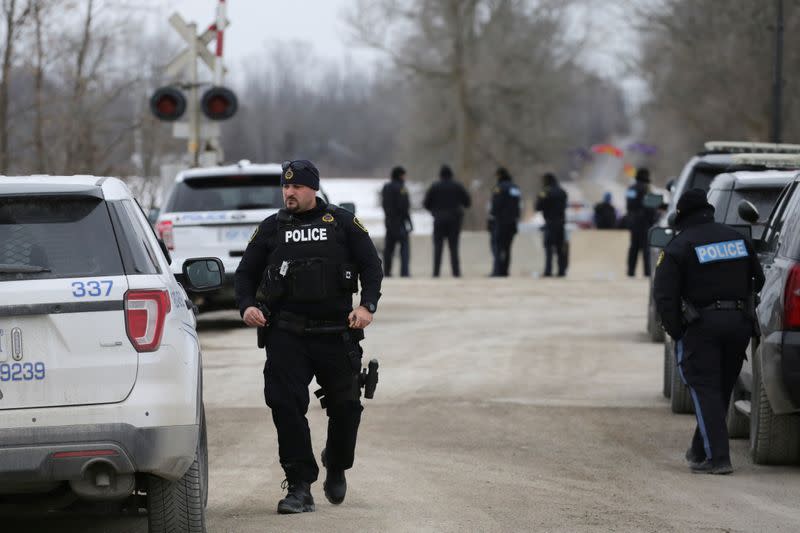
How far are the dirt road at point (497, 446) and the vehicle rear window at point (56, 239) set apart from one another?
1732 mm

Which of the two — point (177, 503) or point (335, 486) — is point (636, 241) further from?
point (177, 503)

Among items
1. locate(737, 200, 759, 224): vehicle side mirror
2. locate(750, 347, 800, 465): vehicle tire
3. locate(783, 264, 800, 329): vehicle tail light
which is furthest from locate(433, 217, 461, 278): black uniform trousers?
locate(783, 264, 800, 329): vehicle tail light

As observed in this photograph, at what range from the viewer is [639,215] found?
1085 inches

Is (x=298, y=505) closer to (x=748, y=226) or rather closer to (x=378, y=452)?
(x=378, y=452)

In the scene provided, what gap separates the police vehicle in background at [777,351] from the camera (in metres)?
8.37

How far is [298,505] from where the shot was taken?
24.9 ft

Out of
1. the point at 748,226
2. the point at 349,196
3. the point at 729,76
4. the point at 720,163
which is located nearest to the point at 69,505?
the point at 748,226

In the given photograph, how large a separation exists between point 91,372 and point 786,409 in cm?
413

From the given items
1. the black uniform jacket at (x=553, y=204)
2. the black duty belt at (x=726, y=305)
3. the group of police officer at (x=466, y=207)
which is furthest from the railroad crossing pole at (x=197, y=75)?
the black duty belt at (x=726, y=305)

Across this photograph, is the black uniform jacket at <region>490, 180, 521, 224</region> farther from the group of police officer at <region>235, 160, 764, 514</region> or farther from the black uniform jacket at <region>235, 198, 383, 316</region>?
the black uniform jacket at <region>235, 198, 383, 316</region>

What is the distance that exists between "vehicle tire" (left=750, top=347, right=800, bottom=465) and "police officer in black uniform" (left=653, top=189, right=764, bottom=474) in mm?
211

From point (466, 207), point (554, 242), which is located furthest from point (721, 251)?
point (554, 242)

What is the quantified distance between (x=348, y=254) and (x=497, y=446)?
270 centimetres

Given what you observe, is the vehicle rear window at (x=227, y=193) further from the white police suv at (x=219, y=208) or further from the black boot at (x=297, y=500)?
the black boot at (x=297, y=500)
